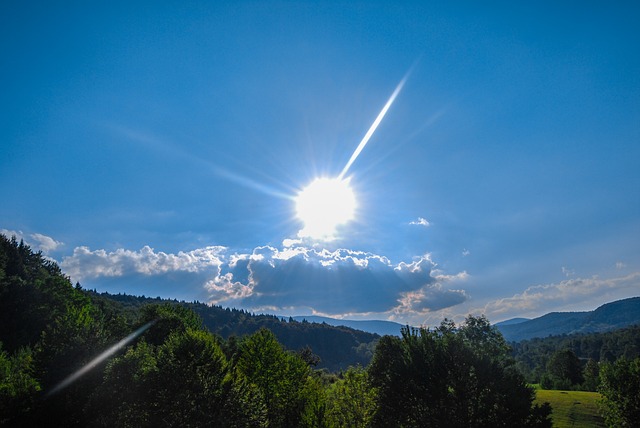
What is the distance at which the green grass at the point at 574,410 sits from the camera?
50.3 metres

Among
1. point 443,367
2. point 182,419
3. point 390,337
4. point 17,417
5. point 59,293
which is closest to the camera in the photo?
point 182,419

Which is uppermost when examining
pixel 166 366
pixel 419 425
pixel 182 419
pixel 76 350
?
pixel 76 350

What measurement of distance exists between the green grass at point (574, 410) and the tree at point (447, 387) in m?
26.0

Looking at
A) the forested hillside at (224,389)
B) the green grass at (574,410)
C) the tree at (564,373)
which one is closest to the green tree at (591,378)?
the tree at (564,373)

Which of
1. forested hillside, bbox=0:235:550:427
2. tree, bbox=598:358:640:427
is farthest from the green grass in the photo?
forested hillside, bbox=0:235:550:427

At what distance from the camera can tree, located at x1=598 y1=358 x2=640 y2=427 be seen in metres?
38.5

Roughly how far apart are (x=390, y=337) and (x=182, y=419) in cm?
2099

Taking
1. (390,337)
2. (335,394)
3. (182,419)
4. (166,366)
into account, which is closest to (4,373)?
(166,366)

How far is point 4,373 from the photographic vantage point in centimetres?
3862

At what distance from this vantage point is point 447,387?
102 feet

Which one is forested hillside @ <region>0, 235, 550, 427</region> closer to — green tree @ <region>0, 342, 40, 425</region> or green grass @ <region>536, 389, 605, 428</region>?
green tree @ <region>0, 342, 40, 425</region>

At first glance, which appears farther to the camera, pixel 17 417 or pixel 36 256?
pixel 36 256

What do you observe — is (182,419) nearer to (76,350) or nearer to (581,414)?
(76,350)

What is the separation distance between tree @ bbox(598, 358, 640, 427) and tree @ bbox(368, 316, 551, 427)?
1703cm
